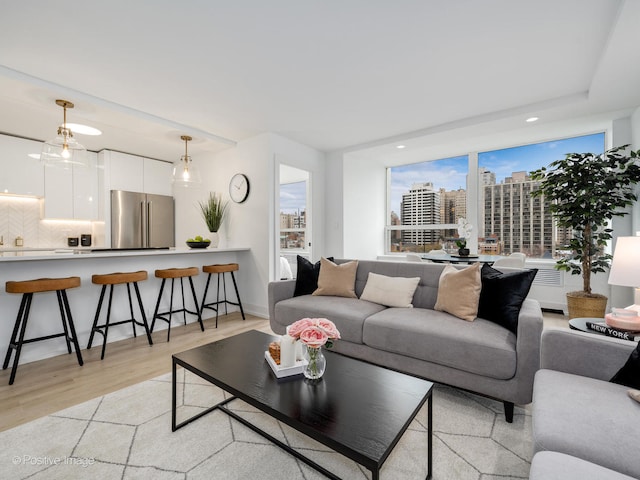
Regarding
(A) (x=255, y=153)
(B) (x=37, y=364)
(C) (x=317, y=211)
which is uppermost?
(A) (x=255, y=153)

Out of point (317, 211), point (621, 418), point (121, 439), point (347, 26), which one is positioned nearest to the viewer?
point (621, 418)

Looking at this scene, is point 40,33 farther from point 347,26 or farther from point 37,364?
point 37,364

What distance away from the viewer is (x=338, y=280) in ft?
10.2

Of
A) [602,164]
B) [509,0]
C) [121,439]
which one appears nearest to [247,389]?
[121,439]

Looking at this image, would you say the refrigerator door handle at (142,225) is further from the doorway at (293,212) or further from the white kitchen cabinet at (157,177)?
the doorway at (293,212)

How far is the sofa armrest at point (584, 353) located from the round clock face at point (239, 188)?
3863 millimetres

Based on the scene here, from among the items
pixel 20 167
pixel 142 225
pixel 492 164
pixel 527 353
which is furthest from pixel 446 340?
pixel 20 167

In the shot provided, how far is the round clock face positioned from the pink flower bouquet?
131 inches

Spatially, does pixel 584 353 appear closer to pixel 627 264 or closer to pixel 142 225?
pixel 627 264

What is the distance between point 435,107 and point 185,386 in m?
3.71

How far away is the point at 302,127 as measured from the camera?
161 inches

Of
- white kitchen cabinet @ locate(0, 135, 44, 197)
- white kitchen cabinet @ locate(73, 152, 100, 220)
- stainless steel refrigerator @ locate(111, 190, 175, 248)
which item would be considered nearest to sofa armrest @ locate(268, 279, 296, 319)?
stainless steel refrigerator @ locate(111, 190, 175, 248)

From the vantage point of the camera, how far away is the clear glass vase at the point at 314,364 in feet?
4.91

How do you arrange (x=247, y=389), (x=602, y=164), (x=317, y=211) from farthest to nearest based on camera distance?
(x=317, y=211)
(x=602, y=164)
(x=247, y=389)
